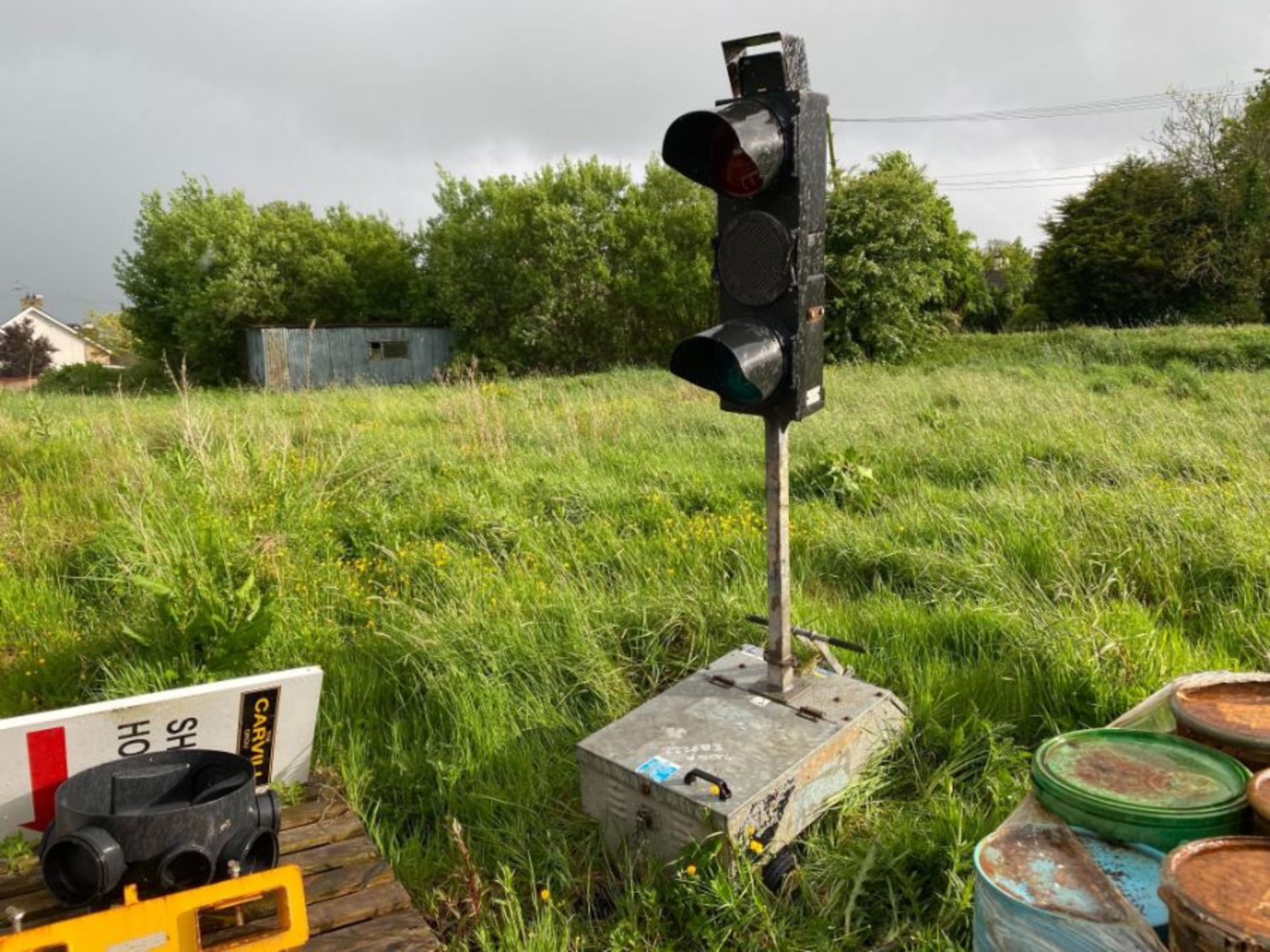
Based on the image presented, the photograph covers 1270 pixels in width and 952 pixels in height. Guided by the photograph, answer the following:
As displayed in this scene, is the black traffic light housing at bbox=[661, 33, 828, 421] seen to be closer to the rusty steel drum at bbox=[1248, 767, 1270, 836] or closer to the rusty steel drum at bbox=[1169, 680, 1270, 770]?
the rusty steel drum at bbox=[1169, 680, 1270, 770]

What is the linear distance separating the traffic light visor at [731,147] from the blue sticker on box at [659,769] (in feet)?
5.60

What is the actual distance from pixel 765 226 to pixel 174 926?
2.22 m

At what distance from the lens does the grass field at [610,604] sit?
102 inches

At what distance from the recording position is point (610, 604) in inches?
160

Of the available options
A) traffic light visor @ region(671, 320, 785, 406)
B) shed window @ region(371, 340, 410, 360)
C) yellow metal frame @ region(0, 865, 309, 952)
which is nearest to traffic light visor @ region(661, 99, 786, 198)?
traffic light visor @ region(671, 320, 785, 406)

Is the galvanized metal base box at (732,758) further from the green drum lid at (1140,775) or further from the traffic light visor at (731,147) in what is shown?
the traffic light visor at (731,147)

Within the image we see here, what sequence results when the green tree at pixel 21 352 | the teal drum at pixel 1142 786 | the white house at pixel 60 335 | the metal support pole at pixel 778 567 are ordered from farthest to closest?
the white house at pixel 60 335, the green tree at pixel 21 352, the metal support pole at pixel 778 567, the teal drum at pixel 1142 786

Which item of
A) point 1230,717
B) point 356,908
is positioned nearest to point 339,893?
point 356,908

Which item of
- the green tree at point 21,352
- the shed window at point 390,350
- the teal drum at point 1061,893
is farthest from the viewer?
the green tree at point 21,352

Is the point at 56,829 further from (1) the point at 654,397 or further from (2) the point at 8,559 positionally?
(1) the point at 654,397

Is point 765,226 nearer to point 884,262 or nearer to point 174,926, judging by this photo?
point 174,926

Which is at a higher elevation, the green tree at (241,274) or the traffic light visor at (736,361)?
the green tree at (241,274)

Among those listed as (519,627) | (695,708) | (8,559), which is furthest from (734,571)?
(8,559)

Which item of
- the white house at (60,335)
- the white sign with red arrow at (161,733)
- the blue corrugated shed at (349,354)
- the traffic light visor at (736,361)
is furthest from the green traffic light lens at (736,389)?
the white house at (60,335)
